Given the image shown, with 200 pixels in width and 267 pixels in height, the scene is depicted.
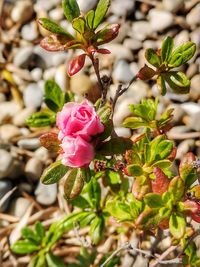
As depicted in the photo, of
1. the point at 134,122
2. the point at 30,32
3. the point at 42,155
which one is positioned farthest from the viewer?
the point at 30,32

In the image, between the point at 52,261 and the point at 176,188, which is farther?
the point at 52,261

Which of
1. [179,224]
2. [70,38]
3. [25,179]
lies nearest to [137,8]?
[25,179]

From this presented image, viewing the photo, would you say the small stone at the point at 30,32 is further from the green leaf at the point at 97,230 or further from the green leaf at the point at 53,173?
the green leaf at the point at 53,173

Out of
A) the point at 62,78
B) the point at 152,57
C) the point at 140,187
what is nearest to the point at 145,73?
the point at 152,57

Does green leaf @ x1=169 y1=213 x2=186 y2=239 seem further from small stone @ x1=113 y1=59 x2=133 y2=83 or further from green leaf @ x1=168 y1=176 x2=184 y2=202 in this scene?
small stone @ x1=113 y1=59 x2=133 y2=83

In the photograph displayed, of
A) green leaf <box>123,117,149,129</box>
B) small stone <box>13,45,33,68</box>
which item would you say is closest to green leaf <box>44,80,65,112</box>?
green leaf <box>123,117,149,129</box>

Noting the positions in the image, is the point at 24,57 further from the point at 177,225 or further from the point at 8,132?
the point at 177,225

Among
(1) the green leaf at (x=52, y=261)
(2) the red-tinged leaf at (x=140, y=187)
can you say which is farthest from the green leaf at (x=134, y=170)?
(1) the green leaf at (x=52, y=261)
